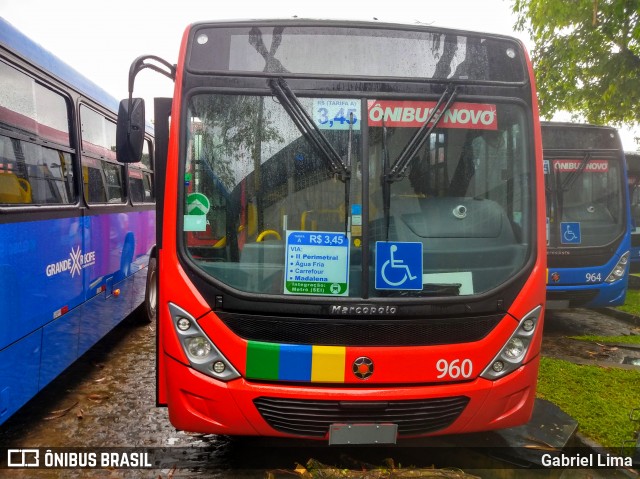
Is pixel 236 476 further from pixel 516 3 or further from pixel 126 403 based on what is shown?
pixel 516 3

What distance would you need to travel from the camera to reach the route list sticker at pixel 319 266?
3322mm

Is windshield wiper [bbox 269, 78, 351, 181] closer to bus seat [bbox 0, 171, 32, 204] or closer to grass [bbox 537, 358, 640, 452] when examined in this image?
bus seat [bbox 0, 171, 32, 204]

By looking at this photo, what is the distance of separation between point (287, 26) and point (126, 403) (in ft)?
11.5

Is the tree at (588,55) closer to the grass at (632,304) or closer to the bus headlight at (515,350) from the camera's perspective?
the grass at (632,304)

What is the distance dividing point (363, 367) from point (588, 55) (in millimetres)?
11081

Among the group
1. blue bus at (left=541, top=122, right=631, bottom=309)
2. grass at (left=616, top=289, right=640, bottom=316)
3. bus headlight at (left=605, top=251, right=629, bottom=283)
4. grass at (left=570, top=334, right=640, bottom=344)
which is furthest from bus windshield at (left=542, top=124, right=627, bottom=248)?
grass at (left=616, top=289, right=640, bottom=316)

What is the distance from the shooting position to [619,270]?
25.6 feet

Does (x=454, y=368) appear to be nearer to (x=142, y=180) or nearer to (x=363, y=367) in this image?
(x=363, y=367)

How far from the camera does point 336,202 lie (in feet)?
11.1

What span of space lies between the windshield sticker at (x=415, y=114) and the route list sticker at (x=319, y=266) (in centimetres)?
79

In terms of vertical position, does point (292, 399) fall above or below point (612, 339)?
above

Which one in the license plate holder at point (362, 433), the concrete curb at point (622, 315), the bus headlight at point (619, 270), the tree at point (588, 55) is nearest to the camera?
the license plate holder at point (362, 433)

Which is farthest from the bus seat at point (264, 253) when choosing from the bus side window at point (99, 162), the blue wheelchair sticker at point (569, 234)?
the blue wheelchair sticker at point (569, 234)

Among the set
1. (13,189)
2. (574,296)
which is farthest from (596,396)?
(13,189)
